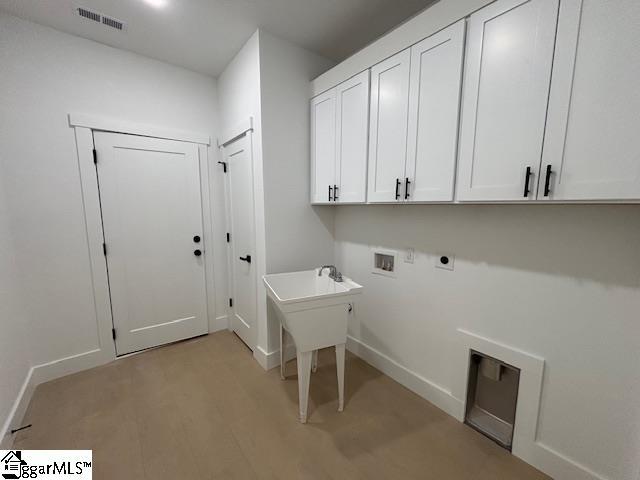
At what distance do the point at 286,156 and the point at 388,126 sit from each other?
0.93 meters

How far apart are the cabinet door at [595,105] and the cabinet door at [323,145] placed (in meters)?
1.41

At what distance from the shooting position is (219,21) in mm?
1959

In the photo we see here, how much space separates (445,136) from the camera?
1.46 metres

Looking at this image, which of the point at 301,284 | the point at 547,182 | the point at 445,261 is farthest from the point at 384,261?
the point at 547,182

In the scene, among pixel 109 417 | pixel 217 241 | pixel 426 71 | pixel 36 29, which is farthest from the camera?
pixel 217 241

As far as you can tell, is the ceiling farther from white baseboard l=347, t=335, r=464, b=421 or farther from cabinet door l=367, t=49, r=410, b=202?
white baseboard l=347, t=335, r=464, b=421

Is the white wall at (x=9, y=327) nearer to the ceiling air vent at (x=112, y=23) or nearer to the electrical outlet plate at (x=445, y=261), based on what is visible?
the ceiling air vent at (x=112, y=23)

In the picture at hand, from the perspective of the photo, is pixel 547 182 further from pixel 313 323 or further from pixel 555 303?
pixel 313 323

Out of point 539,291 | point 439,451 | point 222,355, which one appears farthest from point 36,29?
point 439,451

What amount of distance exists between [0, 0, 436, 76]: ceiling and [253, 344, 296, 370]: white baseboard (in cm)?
268

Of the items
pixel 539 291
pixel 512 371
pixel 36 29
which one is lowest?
pixel 512 371

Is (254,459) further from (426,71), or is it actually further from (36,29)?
(36,29)

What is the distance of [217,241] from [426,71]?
2509 millimetres

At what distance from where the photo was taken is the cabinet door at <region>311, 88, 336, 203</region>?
2170 mm
